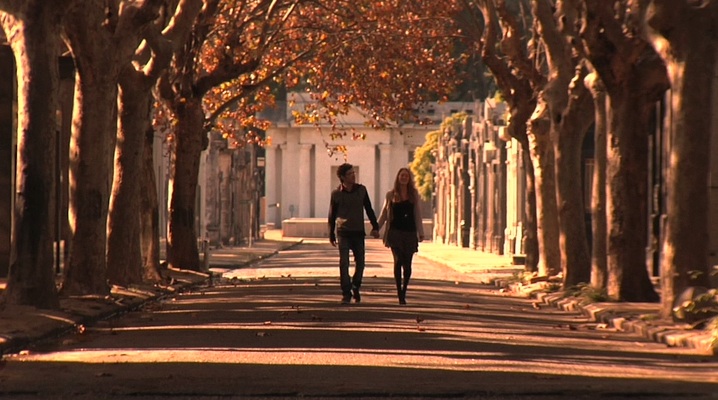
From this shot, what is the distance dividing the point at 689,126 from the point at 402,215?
17.0 ft

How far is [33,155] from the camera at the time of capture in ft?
55.9

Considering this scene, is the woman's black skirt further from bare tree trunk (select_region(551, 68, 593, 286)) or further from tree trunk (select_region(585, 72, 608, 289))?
bare tree trunk (select_region(551, 68, 593, 286))

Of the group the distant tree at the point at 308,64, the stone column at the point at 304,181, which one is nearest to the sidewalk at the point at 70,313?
the distant tree at the point at 308,64

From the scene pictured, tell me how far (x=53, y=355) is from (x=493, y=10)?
707 inches

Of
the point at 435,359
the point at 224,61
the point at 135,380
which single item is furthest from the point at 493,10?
the point at 135,380

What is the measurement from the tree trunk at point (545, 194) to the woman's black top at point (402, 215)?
22.0 ft

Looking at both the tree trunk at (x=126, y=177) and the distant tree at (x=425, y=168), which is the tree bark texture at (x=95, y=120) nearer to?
the tree trunk at (x=126, y=177)

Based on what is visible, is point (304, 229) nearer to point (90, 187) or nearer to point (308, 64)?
point (308, 64)

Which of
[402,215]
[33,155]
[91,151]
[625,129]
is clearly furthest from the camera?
[91,151]

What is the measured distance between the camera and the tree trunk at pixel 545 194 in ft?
88.4

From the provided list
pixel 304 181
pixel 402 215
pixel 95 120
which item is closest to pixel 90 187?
pixel 95 120

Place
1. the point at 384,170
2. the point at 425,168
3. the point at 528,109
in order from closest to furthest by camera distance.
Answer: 1. the point at 528,109
2. the point at 425,168
3. the point at 384,170

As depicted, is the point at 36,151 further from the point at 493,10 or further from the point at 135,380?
the point at 493,10

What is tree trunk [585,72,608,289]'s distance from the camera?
21750mm
